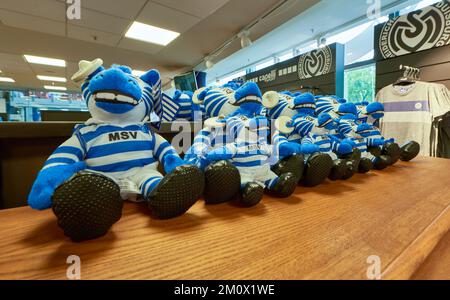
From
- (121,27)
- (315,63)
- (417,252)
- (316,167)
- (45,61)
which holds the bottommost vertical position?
(417,252)

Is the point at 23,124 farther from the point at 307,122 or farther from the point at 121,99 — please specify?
the point at 307,122

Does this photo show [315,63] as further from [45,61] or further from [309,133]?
[45,61]

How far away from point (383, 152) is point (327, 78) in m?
1.96

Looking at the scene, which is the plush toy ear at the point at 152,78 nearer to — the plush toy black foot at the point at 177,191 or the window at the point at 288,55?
the plush toy black foot at the point at 177,191

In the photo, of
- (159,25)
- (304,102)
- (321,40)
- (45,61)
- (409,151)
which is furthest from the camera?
(45,61)

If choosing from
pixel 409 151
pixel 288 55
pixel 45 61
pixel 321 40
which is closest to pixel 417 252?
pixel 409 151

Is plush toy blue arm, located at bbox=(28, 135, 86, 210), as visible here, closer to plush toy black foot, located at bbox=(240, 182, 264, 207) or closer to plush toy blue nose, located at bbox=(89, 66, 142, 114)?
plush toy blue nose, located at bbox=(89, 66, 142, 114)

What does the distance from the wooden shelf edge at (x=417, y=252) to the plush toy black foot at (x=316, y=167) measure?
0.90 feet

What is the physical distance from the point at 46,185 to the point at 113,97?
21cm

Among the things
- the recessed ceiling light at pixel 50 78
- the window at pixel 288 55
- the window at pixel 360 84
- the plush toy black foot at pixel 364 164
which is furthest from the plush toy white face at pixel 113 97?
the recessed ceiling light at pixel 50 78

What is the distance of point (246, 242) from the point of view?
1.28 ft

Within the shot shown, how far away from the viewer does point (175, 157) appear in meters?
0.54

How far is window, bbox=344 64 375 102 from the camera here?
2871 millimetres

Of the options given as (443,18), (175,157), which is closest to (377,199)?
(175,157)
